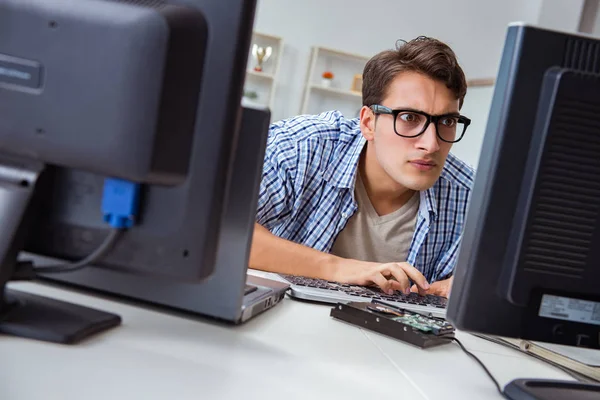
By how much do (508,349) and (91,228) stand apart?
2.34 feet

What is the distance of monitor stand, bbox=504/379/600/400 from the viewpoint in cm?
75

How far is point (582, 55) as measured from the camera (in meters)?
0.72

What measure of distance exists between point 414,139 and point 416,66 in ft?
0.73

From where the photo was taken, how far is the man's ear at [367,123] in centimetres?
177

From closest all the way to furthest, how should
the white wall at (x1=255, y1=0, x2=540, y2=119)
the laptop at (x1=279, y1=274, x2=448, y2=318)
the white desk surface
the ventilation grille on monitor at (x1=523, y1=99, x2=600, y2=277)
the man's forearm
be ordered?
the white desk surface, the ventilation grille on monitor at (x1=523, y1=99, x2=600, y2=277), the laptop at (x1=279, y1=274, x2=448, y2=318), the man's forearm, the white wall at (x1=255, y1=0, x2=540, y2=119)

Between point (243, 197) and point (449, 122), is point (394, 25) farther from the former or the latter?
point (243, 197)

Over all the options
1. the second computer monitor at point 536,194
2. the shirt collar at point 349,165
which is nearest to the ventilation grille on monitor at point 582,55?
the second computer monitor at point 536,194

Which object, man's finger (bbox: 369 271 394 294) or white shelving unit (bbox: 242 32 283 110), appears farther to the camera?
white shelving unit (bbox: 242 32 283 110)

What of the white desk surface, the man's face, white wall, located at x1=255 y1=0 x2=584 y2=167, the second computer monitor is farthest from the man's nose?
white wall, located at x1=255 y1=0 x2=584 y2=167

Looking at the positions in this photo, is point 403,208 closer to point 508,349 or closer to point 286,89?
point 508,349

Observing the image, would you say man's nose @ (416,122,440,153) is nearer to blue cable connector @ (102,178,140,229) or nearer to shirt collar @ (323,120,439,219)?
shirt collar @ (323,120,439,219)

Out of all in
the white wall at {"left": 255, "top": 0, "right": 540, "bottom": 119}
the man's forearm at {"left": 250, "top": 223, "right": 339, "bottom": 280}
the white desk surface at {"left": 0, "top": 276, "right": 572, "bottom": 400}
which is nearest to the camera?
the white desk surface at {"left": 0, "top": 276, "right": 572, "bottom": 400}

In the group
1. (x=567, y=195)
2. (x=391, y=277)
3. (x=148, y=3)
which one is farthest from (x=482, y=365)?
(x=148, y=3)

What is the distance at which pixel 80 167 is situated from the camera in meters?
0.65
